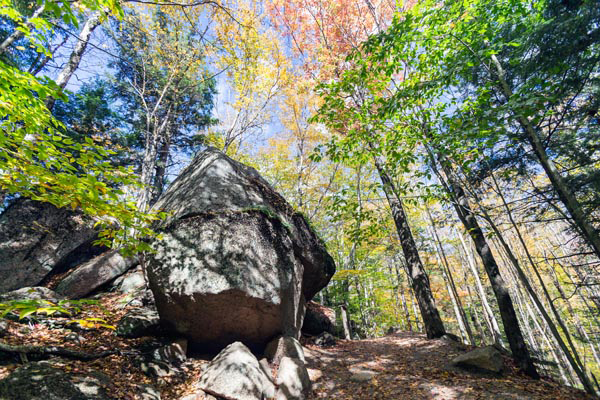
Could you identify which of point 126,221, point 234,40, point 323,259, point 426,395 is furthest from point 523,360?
point 234,40

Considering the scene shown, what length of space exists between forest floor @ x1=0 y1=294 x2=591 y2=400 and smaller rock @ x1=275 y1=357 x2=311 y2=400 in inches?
11.6

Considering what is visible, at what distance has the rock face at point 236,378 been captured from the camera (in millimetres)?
3806

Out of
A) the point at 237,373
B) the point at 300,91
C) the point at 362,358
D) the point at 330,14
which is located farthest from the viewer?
the point at 300,91

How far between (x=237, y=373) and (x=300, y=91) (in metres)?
11.8

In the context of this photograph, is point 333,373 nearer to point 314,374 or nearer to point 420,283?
point 314,374

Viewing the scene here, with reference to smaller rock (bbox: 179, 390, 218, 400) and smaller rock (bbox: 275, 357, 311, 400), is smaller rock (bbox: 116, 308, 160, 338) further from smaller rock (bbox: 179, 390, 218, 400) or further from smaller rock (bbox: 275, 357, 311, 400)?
smaller rock (bbox: 275, 357, 311, 400)

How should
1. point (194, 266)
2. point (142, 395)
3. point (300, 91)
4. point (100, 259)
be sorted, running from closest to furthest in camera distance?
A: 1. point (142, 395)
2. point (194, 266)
3. point (100, 259)
4. point (300, 91)

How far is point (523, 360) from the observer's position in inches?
195

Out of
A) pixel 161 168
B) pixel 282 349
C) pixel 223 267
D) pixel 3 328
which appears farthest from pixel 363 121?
pixel 161 168

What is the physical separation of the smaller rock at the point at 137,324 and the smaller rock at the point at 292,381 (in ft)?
8.94

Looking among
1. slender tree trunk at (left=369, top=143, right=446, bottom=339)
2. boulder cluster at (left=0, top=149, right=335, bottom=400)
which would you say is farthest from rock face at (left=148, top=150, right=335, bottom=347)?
slender tree trunk at (left=369, top=143, right=446, bottom=339)

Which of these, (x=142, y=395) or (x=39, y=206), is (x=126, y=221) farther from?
(x=39, y=206)

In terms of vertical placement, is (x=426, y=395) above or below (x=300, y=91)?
below

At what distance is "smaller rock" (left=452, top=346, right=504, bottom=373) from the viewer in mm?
4812
